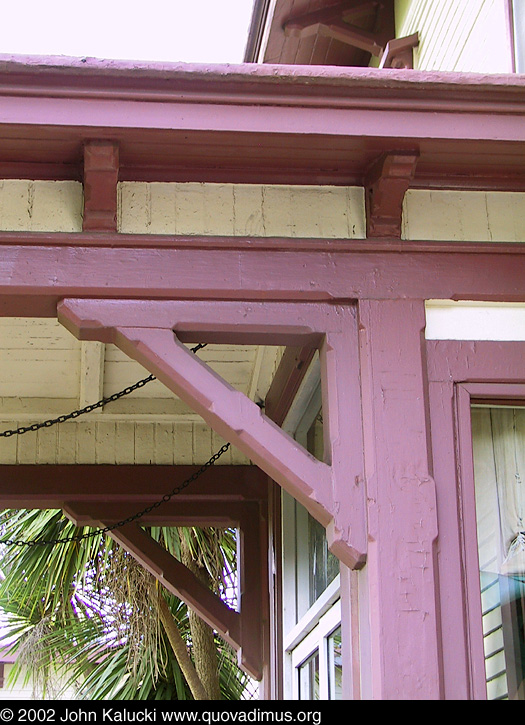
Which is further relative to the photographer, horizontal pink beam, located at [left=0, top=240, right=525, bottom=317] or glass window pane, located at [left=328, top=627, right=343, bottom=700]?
glass window pane, located at [left=328, top=627, right=343, bottom=700]

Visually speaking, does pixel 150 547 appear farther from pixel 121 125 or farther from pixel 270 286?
pixel 121 125

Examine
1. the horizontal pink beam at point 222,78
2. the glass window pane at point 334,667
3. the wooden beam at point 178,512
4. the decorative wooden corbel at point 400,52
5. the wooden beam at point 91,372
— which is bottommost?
the glass window pane at point 334,667

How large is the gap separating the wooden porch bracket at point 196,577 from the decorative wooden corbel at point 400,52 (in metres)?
2.93

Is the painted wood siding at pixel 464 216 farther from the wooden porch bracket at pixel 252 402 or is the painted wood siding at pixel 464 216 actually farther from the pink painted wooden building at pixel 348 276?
the wooden porch bracket at pixel 252 402

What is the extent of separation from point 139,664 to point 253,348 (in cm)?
586

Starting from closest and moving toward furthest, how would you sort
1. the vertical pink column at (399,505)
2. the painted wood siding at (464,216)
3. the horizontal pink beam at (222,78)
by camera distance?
the vertical pink column at (399,505)
the horizontal pink beam at (222,78)
the painted wood siding at (464,216)

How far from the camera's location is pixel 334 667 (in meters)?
4.57

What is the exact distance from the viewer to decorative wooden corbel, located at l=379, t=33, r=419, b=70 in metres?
5.18

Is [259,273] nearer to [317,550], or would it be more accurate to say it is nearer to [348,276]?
[348,276]

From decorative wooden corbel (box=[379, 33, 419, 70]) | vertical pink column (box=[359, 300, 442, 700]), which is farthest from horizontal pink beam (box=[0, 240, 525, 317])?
decorative wooden corbel (box=[379, 33, 419, 70])

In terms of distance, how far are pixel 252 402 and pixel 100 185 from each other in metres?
0.94

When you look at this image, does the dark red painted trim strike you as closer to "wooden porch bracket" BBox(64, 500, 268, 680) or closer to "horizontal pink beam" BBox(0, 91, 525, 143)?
"wooden porch bracket" BBox(64, 500, 268, 680)

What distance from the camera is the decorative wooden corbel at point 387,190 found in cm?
336

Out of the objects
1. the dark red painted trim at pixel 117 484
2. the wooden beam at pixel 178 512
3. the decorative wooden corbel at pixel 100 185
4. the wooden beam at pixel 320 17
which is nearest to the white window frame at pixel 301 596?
the dark red painted trim at pixel 117 484
